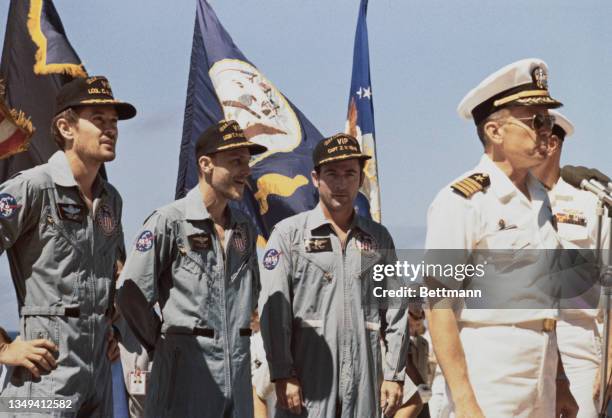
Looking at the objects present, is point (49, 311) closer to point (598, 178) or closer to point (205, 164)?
point (205, 164)

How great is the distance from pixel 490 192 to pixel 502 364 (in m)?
0.86

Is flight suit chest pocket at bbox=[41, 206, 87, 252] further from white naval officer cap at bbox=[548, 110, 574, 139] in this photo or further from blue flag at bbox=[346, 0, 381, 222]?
blue flag at bbox=[346, 0, 381, 222]

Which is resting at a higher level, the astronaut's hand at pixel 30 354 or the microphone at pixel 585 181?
the microphone at pixel 585 181

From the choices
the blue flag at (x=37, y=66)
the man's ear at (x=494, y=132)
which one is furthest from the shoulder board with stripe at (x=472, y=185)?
the blue flag at (x=37, y=66)

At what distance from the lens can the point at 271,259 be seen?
766cm

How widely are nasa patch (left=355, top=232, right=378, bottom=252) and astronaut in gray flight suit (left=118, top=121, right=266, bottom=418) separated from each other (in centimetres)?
77

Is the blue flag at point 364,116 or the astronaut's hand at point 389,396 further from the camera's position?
the blue flag at point 364,116

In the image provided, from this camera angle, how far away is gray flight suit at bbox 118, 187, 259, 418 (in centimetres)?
684

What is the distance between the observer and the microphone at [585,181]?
20.3 feet

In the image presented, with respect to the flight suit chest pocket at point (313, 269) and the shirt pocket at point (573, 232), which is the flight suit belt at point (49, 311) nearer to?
the flight suit chest pocket at point (313, 269)

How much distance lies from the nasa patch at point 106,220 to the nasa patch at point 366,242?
5.90ft

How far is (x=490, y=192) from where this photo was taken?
234 inches

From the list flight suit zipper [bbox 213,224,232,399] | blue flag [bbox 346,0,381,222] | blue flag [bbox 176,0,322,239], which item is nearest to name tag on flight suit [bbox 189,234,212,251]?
flight suit zipper [bbox 213,224,232,399]

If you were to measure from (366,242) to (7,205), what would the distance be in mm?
2572
